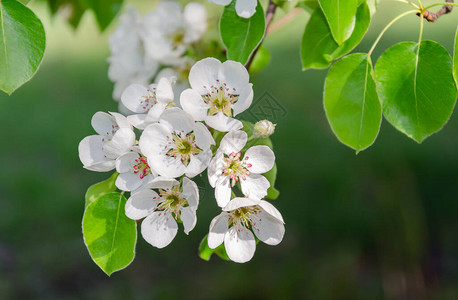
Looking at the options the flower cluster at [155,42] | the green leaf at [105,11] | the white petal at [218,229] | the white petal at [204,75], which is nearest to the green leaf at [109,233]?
the white petal at [218,229]

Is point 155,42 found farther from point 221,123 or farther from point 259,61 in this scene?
point 221,123

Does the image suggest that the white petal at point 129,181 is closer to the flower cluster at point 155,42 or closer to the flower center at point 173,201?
the flower center at point 173,201

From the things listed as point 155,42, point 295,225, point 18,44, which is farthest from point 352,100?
point 295,225

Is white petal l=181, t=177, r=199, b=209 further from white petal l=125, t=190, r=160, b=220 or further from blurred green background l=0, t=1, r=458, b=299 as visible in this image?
blurred green background l=0, t=1, r=458, b=299

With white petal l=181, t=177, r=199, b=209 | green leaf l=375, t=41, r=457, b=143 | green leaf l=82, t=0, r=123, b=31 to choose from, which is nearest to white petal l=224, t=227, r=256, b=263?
white petal l=181, t=177, r=199, b=209

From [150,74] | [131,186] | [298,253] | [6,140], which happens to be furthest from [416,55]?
[6,140]
